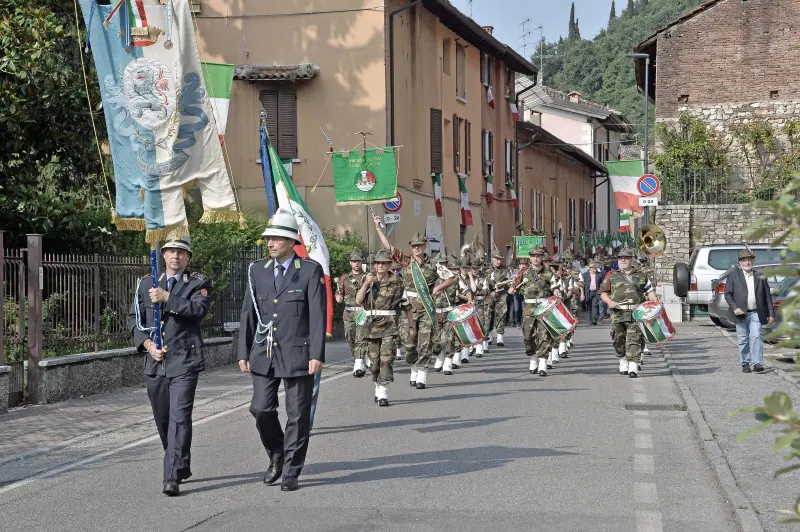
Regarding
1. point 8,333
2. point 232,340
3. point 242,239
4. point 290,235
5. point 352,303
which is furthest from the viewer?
point 242,239

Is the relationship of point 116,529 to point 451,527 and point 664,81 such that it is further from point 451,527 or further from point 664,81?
point 664,81

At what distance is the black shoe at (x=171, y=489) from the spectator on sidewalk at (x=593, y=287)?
27.7m

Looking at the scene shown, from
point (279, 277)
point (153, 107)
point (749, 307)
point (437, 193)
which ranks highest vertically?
point (437, 193)

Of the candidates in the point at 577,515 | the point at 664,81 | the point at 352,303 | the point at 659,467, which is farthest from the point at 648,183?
the point at 577,515

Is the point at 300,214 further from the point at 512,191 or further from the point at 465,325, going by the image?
the point at 512,191

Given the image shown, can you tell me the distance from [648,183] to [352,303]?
14.2 m

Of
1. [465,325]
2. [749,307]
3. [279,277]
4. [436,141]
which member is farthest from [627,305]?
[436,141]

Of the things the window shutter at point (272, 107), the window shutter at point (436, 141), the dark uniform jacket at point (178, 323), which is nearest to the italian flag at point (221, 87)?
the dark uniform jacket at point (178, 323)

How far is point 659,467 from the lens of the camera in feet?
31.2

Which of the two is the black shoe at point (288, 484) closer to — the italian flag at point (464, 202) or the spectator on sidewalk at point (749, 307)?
the spectator on sidewalk at point (749, 307)

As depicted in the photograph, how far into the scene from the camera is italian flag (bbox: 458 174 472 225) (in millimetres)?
39344

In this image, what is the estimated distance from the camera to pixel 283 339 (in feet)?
28.6

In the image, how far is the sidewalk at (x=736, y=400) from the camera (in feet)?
27.4

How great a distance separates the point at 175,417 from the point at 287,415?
31.4 inches
